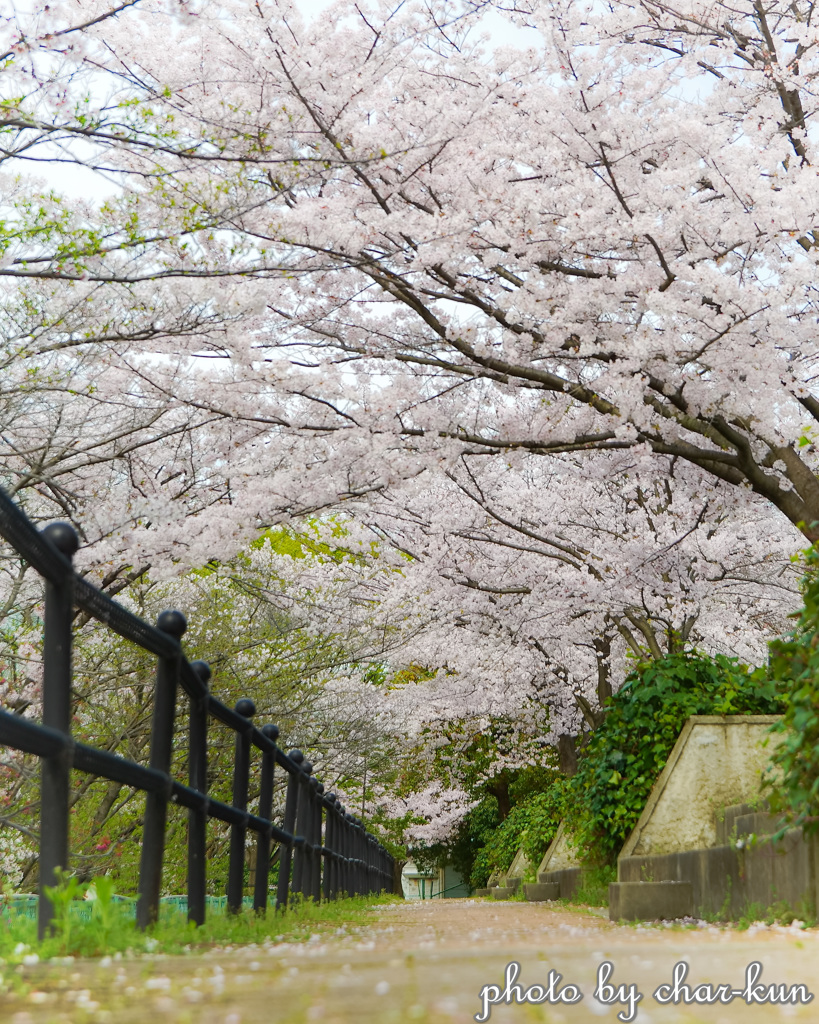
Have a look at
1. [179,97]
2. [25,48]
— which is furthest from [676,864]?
[179,97]

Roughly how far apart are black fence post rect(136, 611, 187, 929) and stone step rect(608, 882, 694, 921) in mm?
3833

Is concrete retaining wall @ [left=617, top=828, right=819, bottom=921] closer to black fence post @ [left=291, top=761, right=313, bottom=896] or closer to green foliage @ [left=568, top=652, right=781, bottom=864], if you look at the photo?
green foliage @ [left=568, top=652, right=781, bottom=864]

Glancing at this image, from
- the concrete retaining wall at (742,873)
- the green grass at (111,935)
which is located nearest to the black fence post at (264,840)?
the green grass at (111,935)

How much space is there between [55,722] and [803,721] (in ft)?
9.26

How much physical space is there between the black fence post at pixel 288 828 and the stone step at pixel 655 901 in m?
2.22

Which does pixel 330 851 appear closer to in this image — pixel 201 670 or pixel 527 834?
pixel 201 670

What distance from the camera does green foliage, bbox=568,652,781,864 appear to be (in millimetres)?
7871

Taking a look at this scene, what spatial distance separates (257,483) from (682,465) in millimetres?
5091

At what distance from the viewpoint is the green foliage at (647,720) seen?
7.87 m

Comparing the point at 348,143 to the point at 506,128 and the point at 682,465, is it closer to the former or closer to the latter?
the point at 506,128

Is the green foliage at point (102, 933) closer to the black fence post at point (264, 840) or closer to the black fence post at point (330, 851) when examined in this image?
the black fence post at point (264, 840)

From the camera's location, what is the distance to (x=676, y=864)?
7.03 meters

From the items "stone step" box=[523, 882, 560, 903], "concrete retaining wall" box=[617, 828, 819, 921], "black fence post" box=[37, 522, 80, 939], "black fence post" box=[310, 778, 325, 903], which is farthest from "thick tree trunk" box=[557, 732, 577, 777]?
"black fence post" box=[37, 522, 80, 939]

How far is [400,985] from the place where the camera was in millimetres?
2293
